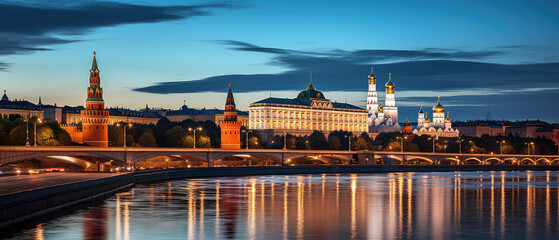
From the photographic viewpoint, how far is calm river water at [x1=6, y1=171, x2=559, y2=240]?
38.9 metres

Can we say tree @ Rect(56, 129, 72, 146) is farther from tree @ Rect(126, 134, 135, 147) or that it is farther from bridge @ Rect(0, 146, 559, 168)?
tree @ Rect(126, 134, 135, 147)

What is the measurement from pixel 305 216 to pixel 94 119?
93.8m

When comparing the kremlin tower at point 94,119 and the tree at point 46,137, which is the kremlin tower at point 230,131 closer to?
the kremlin tower at point 94,119

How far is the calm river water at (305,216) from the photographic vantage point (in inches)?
1531

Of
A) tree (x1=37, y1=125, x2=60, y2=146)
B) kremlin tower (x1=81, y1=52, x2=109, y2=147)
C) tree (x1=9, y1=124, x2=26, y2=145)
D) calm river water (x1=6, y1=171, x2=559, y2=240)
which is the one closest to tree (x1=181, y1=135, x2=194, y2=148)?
kremlin tower (x1=81, y1=52, x2=109, y2=147)

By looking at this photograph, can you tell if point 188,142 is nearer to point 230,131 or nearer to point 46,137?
point 230,131

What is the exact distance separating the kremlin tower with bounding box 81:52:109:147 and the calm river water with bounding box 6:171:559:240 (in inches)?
2611

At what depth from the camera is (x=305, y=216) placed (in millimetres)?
47875

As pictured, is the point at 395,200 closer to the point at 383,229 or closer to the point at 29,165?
the point at 383,229

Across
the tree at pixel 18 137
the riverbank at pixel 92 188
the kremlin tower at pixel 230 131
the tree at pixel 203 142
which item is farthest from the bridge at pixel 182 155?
the tree at pixel 203 142

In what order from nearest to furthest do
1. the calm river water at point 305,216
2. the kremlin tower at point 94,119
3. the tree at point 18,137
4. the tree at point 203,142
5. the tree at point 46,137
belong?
1. the calm river water at point 305,216
2. the tree at point 18,137
3. the tree at point 46,137
4. the kremlin tower at point 94,119
5. the tree at point 203,142

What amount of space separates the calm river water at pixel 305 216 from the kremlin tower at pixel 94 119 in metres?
66.3

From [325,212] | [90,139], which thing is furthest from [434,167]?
[325,212]

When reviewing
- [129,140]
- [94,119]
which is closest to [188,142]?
A: [129,140]
